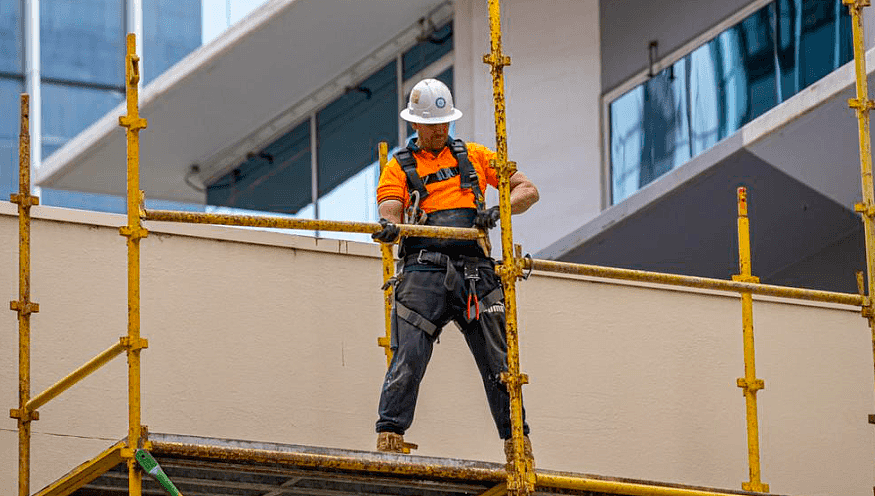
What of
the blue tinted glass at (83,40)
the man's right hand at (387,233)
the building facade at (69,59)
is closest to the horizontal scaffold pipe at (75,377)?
the man's right hand at (387,233)

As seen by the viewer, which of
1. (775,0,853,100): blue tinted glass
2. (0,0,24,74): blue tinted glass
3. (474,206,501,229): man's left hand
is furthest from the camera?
(0,0,24,74): blue tinted glass

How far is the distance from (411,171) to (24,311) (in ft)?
7.40

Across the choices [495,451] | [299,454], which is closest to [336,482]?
[299,454]

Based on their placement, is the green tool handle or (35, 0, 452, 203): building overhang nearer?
the green tool handle

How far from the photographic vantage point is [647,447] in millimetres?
11000

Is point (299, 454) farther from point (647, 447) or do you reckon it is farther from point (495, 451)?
point (647, 447)

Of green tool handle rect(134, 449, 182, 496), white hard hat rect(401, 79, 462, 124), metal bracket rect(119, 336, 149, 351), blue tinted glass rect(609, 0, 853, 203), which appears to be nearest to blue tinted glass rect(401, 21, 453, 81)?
blue tinted glass rect(609, 0, 853, 203)

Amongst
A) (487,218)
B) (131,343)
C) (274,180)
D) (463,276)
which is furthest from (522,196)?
(274,180)

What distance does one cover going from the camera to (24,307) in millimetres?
8961

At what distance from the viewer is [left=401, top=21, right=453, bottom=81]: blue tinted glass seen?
56.6ft

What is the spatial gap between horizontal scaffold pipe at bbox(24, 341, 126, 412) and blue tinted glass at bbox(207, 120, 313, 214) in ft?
33.0

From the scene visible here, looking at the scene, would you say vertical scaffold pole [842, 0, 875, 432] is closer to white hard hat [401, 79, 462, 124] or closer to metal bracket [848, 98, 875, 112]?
metal bracket [848, 98, 875, 112]

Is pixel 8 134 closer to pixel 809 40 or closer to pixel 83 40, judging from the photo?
pixel 83 40

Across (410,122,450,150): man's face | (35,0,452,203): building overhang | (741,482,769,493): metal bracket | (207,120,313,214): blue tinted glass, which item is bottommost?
(741,482,769,493): metal bracket
